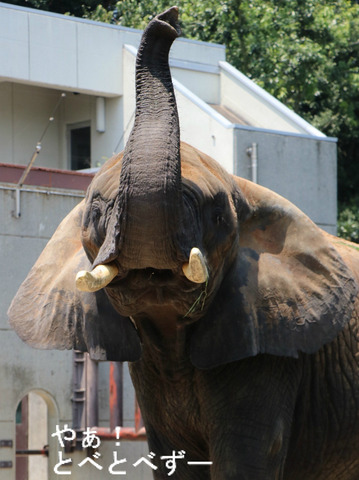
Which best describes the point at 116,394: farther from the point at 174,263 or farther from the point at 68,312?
the point at 174,263

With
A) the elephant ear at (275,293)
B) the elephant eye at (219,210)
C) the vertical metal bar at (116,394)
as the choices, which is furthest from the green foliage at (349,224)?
the elephant eye at (219,210)

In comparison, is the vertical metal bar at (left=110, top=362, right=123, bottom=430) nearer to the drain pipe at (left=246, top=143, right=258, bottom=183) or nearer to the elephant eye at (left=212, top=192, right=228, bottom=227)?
the drain pipe at (left=246, top=143, right=258, bottom=183)

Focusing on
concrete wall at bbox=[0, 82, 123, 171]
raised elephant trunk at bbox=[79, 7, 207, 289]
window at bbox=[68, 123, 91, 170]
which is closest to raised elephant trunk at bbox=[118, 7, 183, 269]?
raised elephant trunk at bbox=[79, 7, 207, 289]

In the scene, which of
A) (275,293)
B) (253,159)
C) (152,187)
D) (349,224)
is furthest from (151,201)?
(349,224)

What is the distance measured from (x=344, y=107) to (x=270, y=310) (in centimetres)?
1673

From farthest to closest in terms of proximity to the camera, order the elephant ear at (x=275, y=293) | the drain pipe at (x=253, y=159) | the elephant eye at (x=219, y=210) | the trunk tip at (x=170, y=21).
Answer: the drain pipe at (x=253, y=159)
the elephant ear at (x=275, y=293)
the elephant eye at (x=219, y=210)
the trunk tip at (x=170, y=21)

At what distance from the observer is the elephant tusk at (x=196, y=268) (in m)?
4.70

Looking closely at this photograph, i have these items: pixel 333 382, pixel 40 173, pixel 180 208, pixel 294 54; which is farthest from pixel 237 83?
pixel 180 208

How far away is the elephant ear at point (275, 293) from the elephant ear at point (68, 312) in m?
0.35

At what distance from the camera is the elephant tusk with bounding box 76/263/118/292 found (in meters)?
4.66

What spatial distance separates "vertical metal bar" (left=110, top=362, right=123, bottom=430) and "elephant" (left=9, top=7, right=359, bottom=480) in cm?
733

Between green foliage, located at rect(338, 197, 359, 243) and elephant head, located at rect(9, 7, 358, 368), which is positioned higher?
green foliage, located at rect(338, 197, 359, 243)

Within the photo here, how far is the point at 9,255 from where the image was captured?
13.9 meters

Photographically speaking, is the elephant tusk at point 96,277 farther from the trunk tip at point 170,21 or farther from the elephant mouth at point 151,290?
the trunk tip at point 170,21
